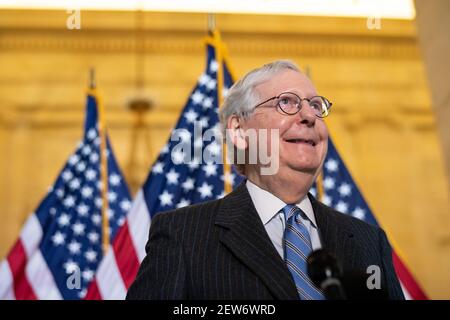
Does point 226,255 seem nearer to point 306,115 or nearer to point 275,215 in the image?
point 275,215

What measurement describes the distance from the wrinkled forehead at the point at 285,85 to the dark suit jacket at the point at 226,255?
1.08 ft

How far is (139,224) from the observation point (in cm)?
404

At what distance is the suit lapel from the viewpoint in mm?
1578

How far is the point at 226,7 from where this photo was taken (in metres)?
A: 8.01

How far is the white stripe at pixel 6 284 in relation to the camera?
465cm

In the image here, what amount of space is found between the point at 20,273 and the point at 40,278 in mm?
217

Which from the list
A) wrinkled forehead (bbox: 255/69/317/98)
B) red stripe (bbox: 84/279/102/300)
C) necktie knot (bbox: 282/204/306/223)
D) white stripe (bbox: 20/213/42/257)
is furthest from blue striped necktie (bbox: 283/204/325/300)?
white stripe (bbox: 20/213/42/257)

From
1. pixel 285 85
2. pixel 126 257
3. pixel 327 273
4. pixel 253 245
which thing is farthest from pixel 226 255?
pixel 126 257

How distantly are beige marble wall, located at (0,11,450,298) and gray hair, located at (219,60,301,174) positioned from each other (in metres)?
5.09

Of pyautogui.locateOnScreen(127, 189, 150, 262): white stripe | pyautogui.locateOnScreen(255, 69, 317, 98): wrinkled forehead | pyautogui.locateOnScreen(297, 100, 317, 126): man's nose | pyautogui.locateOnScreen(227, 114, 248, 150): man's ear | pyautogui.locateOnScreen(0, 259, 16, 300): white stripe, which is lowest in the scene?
pyautogui.locateOnScreen(0, 259, 16, 300): white stripe

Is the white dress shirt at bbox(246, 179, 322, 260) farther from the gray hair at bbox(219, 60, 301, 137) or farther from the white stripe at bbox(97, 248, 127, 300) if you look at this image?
the white stripe at bbox(97, 248, 127, 300)

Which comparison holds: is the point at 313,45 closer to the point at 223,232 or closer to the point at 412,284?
the point at 412,284

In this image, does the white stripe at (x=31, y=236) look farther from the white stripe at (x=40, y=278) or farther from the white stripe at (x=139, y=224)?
the white stripe at (x=139, y=224)

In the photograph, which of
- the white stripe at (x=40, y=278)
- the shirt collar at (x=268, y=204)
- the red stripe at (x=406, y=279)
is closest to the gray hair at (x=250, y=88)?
the shirt collar at (x=268, y=204)
